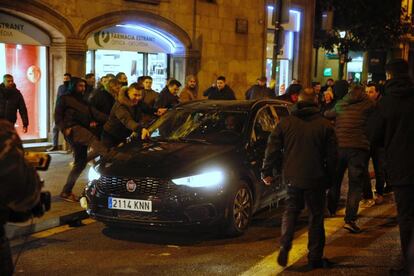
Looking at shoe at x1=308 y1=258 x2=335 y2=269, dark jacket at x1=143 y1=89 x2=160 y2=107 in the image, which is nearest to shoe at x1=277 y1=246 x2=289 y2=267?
shoe at x1=308 y1=258 x2=335 y2=269

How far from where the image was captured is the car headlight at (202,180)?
21.9 ft

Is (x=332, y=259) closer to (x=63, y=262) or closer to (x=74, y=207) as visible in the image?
(x=63, y=262)

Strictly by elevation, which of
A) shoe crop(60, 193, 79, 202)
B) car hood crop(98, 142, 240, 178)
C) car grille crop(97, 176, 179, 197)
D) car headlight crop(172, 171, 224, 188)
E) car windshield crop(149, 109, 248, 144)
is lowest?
shoe crop(60, 193, 79, 202)

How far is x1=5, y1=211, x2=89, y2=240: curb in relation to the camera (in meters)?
7.19

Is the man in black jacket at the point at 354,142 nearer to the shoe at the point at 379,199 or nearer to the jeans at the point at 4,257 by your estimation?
the shoe at the point at 379,199

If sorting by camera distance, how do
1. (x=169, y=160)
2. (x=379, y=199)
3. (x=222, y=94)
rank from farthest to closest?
(x=222, y=94), (x=379, y=199), (x=169, y=160)

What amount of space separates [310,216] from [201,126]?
2517 millimetres

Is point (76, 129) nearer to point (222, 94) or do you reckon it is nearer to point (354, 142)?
point (354, 142)

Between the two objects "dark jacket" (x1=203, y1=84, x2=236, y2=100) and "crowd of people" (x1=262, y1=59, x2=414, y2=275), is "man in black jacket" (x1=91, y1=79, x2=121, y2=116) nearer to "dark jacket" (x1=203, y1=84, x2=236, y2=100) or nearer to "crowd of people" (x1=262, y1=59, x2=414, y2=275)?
"dark jacket" (x1=203, y1=84, x2=236, y2=100)

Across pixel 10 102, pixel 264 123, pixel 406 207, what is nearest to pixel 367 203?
pixel 264 123

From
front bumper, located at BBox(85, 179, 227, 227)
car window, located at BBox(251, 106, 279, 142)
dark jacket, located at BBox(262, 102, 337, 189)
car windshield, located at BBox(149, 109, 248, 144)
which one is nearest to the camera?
dark jacket, located at BBox(262, 102, 337, 189)

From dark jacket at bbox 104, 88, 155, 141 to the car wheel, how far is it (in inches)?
76.5

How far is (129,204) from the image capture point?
6688 millimetres

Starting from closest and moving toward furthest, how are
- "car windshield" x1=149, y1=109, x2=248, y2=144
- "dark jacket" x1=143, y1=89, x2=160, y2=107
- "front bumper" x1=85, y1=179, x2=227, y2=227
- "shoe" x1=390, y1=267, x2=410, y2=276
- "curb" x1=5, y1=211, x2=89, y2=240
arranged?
"shoe" x1=390, y1=267, x2=410, y2=276
"front bumper" x1=85, y1=179, x2=227, y2=227
"curb" x1=5, y1=211, x2=89, y2=240
"car windshield" x1=149, y1=109, x2=248, y2=144
"dark jacket" x1=143, y1=89, x2=160, y2=107
